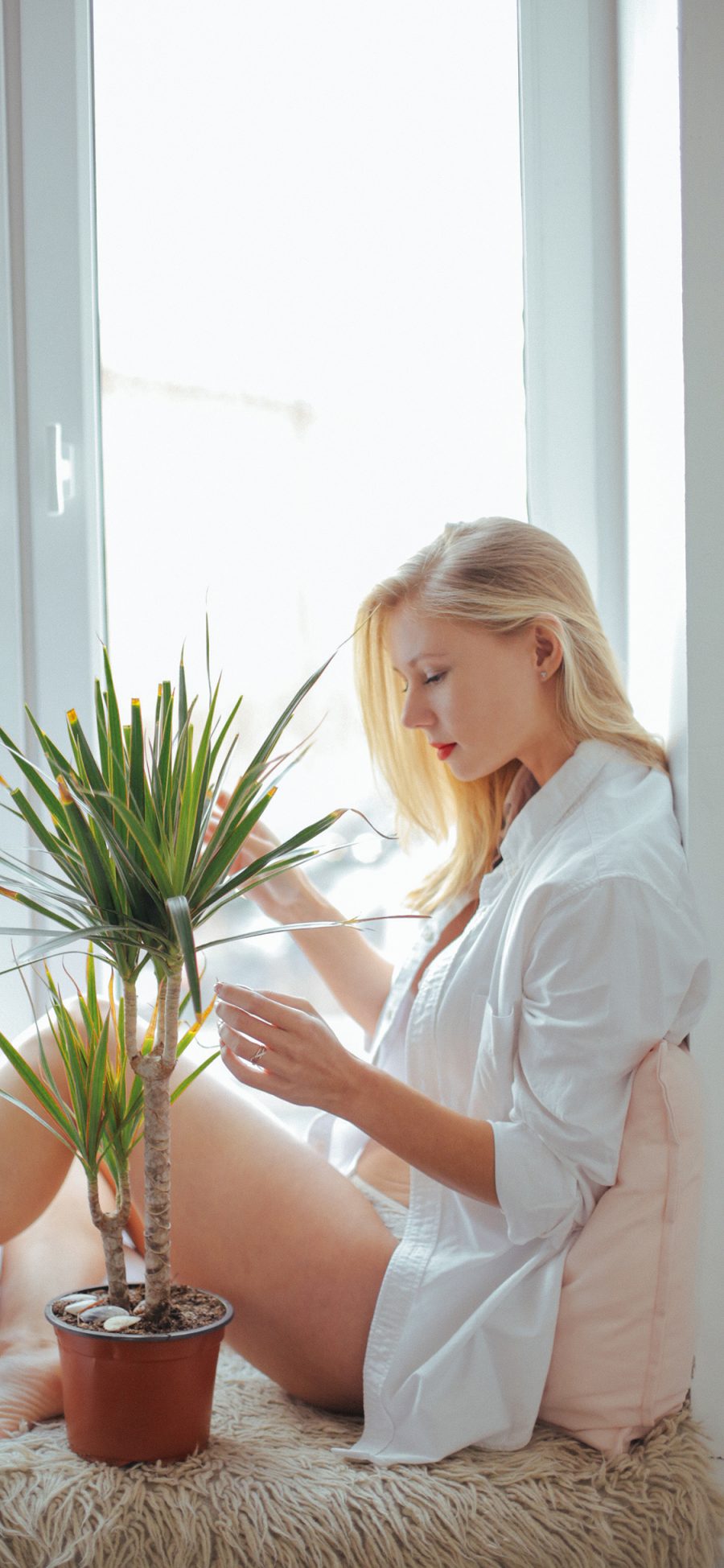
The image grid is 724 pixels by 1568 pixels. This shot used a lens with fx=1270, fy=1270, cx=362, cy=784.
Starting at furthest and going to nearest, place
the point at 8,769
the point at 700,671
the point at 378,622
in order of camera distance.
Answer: the point at 8,769 → the point at 378,622 → the point at 700,671

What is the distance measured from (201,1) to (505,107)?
53cm

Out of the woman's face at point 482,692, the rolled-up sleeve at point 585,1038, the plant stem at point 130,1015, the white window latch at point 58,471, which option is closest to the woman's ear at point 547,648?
the woman's face at point 482,692

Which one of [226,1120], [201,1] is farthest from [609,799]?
[201,1]

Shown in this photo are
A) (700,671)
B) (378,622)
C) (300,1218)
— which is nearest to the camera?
(300,1218)

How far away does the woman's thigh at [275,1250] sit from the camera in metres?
1.52

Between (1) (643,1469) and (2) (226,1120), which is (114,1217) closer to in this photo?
(2) (226,1120)

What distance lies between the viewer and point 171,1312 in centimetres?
137

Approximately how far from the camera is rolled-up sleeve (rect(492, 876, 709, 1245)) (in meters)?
1.43

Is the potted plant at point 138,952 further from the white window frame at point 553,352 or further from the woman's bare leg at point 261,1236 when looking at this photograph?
the white window frame at point 553,352

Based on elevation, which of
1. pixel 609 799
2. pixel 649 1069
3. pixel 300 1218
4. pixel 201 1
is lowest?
pixel 300 1218

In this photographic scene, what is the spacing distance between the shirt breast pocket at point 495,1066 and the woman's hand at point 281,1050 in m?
0.21

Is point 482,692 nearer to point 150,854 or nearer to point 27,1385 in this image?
point 150,854

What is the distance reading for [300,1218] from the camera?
5.08ft

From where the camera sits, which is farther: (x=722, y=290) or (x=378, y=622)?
(x=378, y=622)
